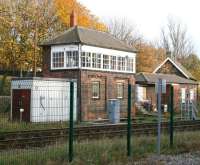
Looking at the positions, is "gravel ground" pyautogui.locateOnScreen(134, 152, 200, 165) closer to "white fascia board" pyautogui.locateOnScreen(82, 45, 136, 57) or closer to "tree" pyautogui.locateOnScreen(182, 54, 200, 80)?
"white fascia board" pyautogui.locateOnScreen(82, 45, 136, 57)

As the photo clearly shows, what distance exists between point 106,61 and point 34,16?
52.6 ft

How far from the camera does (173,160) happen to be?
13227 mm

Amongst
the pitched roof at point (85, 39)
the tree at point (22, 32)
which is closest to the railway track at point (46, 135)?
the pitched roof at point (85, 39)

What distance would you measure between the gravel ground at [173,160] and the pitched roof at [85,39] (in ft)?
91.4

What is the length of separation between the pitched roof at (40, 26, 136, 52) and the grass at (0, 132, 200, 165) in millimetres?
26064

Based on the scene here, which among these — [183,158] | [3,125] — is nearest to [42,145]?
[3,125]

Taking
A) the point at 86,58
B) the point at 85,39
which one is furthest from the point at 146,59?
the point at 86,58

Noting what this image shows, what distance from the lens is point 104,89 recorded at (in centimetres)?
4291

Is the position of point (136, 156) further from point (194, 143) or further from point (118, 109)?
point (118, 109)

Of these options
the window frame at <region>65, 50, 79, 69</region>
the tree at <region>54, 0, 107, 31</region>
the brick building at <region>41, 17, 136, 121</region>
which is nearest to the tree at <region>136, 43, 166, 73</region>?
the tree at <region>54, 0, 107, 31</region>

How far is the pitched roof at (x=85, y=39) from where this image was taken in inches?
1654

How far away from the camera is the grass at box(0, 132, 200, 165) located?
12.3m

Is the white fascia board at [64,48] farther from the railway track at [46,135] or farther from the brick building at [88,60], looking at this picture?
the railway track at [46,135]

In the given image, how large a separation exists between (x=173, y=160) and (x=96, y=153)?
215cm
